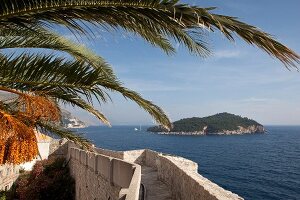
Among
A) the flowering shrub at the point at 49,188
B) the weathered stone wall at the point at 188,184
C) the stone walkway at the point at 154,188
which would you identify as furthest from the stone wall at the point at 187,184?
the flowering shrub at the point at 49,188

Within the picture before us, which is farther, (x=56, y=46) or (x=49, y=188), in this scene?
(x=49, y=188)

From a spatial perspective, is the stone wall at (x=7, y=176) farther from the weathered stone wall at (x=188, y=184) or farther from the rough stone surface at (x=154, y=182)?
the weathered stone wall at (x=188, y=184)

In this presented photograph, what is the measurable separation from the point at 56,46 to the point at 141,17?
2.72m

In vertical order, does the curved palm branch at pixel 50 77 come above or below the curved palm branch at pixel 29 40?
below

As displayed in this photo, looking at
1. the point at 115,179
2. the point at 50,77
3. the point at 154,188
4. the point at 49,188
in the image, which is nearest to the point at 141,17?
the point at 50,77

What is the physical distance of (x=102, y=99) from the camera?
5.07m

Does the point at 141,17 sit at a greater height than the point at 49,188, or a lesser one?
greater

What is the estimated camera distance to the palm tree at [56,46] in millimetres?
3164

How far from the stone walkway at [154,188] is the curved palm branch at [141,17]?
379 inches

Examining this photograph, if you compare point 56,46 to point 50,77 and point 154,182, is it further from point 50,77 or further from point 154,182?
point 154,182

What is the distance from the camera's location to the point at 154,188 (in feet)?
48.8

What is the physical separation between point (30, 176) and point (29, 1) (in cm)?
2784

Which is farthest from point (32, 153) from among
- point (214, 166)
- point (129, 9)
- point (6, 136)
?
point (214, 166)

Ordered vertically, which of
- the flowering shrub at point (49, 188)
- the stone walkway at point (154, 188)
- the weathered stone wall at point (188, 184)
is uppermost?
the weathered stone wall at point (188, 184)
